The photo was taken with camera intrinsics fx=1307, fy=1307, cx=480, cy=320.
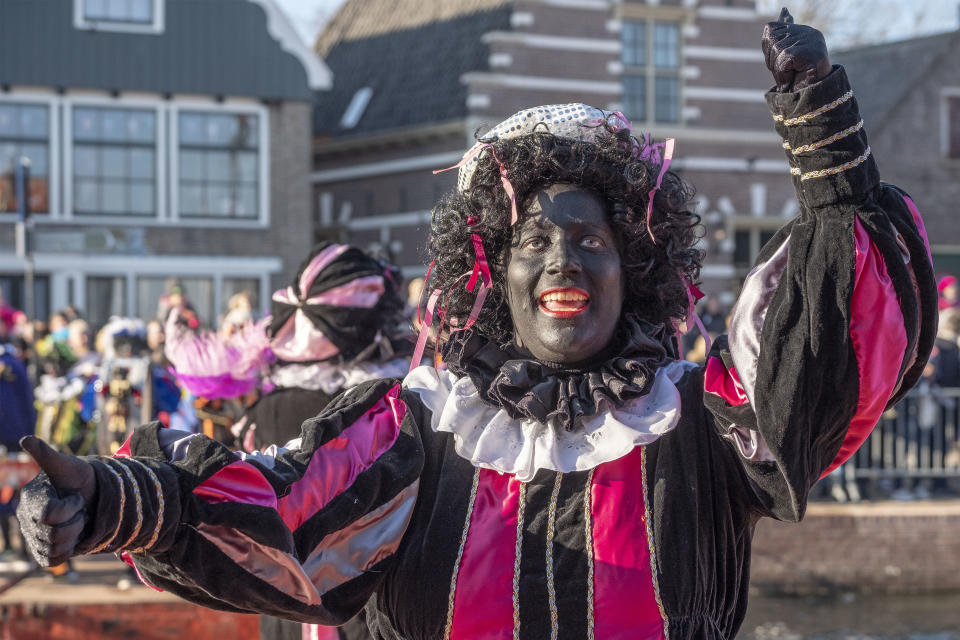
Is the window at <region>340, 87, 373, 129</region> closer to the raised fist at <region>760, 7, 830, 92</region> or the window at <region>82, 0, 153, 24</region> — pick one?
the window at <region>82, 0, 153, 24</region>

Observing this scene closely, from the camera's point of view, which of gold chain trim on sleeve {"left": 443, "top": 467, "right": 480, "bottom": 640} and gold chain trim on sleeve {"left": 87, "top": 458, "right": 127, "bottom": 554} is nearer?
gold chain trim on sleeve {"left": 87, "top": 458, "right": 127, "bottom": 554}

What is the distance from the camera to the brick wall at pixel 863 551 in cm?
924

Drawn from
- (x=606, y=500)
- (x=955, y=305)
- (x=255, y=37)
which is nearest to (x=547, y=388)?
(x=606, y=500)

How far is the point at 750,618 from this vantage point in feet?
28.3

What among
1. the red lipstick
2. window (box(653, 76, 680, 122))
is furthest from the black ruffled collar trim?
window (box(653, 76, 680, 122))

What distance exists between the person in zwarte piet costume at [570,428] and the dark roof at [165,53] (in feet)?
52.4

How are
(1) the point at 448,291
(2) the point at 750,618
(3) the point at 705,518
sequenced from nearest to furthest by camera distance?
(3) the point at 705,518 → (1) the point at 448,291 → (2) the point at 750,618

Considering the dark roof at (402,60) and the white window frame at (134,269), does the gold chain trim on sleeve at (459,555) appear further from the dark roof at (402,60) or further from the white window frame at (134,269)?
the dark roof at (402,60)

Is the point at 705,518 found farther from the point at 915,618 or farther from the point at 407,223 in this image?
the point at 407,223

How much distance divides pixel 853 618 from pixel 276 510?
24.2 feet

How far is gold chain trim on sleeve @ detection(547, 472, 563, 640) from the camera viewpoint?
2281 mm

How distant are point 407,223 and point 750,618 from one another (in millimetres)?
12055

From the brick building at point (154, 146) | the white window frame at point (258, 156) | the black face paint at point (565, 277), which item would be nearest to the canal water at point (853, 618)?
the black face paint at point (565, 277)

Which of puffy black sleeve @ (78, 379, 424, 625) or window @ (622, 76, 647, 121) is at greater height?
window @ (622, 76, 647, 121)
